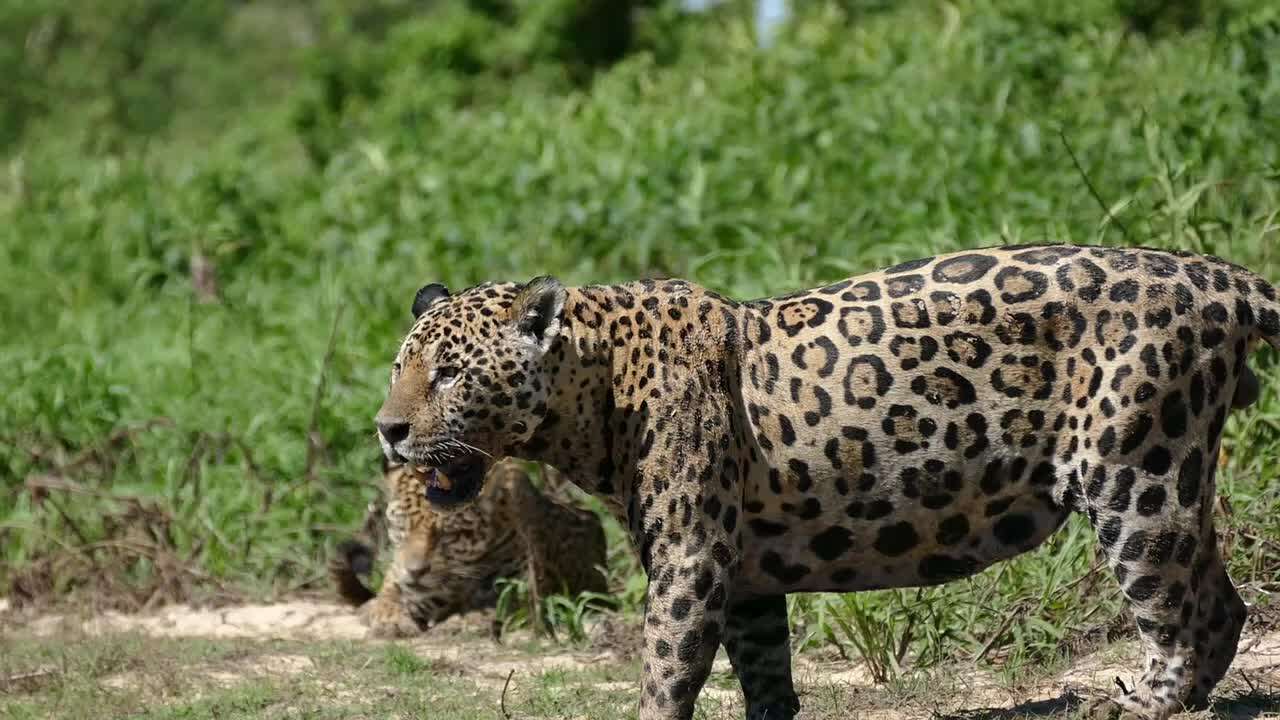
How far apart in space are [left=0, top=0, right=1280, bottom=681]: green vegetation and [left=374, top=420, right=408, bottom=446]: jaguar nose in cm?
216

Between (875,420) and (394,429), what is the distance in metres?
1.44

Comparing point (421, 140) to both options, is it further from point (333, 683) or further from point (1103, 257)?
point (1103, 257)

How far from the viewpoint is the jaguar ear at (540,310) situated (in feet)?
17.4

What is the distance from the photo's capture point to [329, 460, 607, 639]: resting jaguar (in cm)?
779

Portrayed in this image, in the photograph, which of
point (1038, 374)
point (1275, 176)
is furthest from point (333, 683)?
point (1275, 176)

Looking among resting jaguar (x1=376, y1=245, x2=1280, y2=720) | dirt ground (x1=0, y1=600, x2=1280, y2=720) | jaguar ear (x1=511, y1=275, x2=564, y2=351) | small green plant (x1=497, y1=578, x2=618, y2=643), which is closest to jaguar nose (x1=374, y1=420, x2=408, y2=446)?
resting jaguar (x1=376, y1=245, x2=1280, y2=720)

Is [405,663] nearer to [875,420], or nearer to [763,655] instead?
[763,655]

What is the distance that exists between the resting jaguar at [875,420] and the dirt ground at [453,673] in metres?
0.67

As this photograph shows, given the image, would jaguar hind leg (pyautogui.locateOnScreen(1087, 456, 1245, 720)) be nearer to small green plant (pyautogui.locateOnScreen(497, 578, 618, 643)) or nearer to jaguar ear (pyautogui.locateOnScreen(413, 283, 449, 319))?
jaguar ear (pyautogui.locateOnScreen(413, 283, 449, 319))

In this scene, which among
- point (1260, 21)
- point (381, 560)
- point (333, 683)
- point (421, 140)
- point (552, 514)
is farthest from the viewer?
point (421, 140)

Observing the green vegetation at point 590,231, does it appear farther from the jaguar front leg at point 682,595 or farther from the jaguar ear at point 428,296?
the jaguar ear at point 428,296

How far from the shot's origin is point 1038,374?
5340 mm

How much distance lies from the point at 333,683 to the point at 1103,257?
349 centimetres

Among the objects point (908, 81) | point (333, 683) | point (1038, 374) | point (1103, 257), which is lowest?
point (333, 683)
